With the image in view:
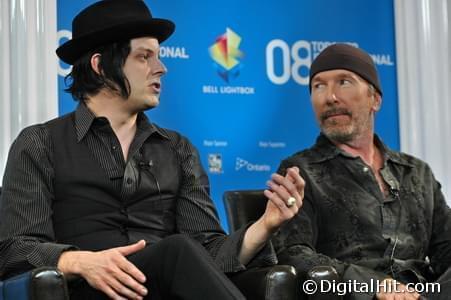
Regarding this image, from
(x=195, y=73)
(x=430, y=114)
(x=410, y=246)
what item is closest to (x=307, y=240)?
(x=410, y=246)

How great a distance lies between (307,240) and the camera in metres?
3.25

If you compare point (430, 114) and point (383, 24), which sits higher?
point (383, 24)

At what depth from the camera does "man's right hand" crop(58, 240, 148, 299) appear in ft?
8.40

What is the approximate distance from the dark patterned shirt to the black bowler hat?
769mm

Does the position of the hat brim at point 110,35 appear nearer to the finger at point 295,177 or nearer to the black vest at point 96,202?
the black vest at point 96,202

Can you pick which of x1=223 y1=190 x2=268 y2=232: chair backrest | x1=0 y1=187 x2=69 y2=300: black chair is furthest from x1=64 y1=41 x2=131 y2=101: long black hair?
x1=0 y1=187 x2=69 y2=300: black chair

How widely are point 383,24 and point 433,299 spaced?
247 centimetres

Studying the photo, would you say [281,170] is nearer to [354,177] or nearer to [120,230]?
[354,177]

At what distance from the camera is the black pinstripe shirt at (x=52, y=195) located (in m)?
2.84

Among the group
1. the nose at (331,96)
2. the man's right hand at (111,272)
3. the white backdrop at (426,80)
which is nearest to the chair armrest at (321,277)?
the man's right hand at (111,272)

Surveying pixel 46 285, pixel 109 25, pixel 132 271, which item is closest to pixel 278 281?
pixel 132 271

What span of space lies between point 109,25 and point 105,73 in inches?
7.0

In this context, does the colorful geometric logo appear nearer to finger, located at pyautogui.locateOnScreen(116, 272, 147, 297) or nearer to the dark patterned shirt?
the dark patterned shirt

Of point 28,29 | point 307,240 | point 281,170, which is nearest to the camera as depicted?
point 307,240
